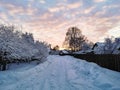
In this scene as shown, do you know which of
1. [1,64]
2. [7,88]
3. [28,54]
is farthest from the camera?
[28,54]

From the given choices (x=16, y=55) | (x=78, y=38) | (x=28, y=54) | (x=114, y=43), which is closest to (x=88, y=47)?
(x=78, y=38)

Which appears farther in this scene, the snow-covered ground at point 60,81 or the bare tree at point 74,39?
the bare tree at point 74,39

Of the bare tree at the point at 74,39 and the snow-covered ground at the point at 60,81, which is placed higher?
the bare tree at the point at 74,39

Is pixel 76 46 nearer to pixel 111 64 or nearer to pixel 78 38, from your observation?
pixel 78 38

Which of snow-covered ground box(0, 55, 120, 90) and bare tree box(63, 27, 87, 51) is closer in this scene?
snow-covered ground box(0, 55, 120, 90)

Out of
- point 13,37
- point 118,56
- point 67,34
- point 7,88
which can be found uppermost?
point 67,34

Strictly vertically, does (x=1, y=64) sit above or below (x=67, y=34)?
below

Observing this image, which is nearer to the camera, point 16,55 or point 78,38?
point 16,55

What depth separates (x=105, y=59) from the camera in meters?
21.8

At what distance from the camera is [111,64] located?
20.1m

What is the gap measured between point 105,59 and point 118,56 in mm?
3751

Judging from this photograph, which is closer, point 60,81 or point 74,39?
point 60,81

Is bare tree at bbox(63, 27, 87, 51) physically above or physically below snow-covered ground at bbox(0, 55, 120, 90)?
above

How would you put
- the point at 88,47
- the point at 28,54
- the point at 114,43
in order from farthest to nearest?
Result: the point at 88,47 → the point at 114,43 → the point at 28,54
